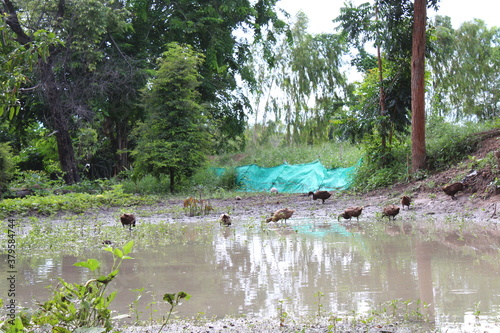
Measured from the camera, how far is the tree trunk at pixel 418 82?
13125mm

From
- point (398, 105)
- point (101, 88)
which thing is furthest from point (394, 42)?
point (101, 88)

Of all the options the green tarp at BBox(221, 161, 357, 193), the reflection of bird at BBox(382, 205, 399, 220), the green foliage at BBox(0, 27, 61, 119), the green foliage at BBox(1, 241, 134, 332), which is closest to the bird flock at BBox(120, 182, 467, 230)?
the reflection of bird at BBox(382, 205, 399, 220)

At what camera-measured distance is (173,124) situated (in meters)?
18.9

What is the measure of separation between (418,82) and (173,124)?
382 inches

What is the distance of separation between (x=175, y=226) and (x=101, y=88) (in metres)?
13.1

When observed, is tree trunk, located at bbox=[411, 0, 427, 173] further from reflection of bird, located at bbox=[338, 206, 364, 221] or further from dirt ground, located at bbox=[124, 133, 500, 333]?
reflection of bird, located at bbox=[338, 206, 364, 221]

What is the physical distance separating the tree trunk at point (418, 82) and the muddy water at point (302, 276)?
22.3 ft

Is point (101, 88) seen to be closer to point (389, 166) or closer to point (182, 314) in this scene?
point (389, 166)

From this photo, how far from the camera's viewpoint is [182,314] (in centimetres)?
355

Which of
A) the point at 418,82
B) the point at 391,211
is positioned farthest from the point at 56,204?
the point at 418,82

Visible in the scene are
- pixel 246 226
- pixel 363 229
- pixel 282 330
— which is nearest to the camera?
pixel 282 330

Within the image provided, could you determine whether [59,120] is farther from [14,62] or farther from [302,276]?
[302,276]

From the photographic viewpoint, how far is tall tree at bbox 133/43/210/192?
18.3 metres

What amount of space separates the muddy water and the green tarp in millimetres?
10234
